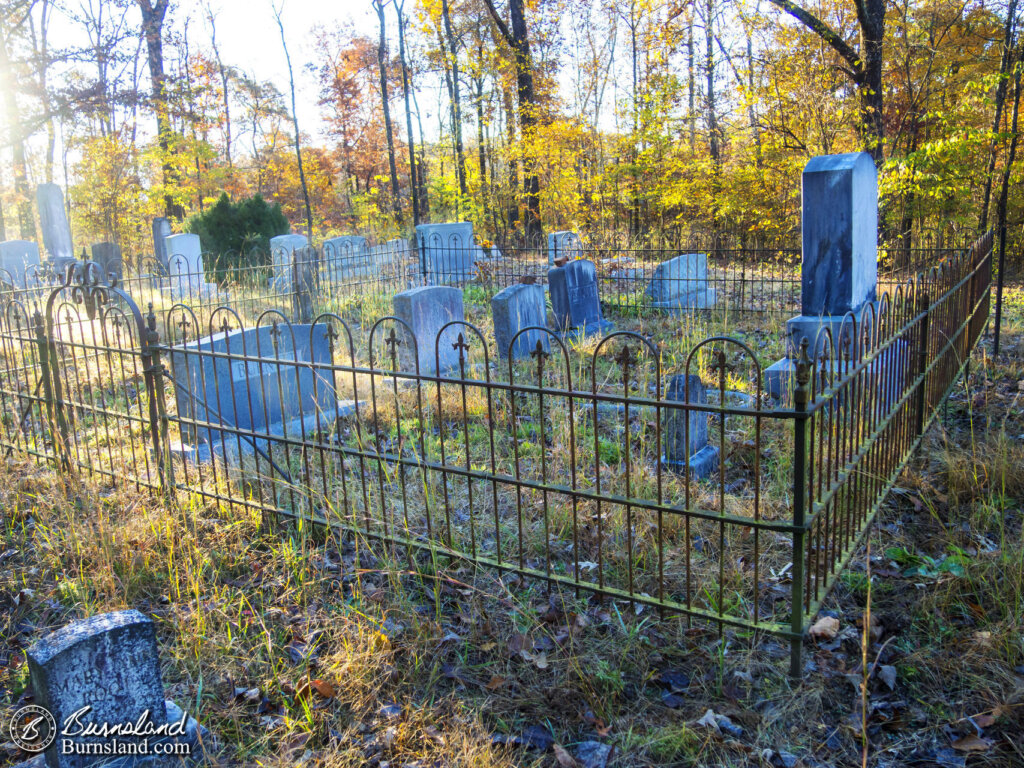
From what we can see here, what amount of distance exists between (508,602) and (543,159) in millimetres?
14135

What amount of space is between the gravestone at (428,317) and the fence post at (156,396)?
10.6ft

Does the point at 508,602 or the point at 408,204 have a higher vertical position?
the point at 408,204

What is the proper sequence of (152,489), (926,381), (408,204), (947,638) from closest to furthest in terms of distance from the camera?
(947,638), (152,489), (926,381), (408,204)

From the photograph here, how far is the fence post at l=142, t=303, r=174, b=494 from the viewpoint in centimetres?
410

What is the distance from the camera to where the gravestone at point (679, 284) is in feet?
33.7

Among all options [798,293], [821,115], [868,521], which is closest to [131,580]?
[868,521]

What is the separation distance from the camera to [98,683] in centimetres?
221

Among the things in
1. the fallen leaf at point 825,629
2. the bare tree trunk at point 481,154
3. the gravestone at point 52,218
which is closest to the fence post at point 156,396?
the fallen leaf at point 825,629

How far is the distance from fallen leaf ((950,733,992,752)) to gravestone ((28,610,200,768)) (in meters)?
2.53

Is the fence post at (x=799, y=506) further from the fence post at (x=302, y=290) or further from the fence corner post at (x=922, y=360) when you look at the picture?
the fence post at (x=302, y=290)

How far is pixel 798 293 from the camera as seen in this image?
11250mm

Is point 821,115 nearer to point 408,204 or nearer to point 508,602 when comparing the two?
point 508,602

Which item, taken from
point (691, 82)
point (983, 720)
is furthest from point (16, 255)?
point (983, 720)

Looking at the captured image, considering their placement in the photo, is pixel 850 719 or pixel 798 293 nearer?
pixel 850 719
